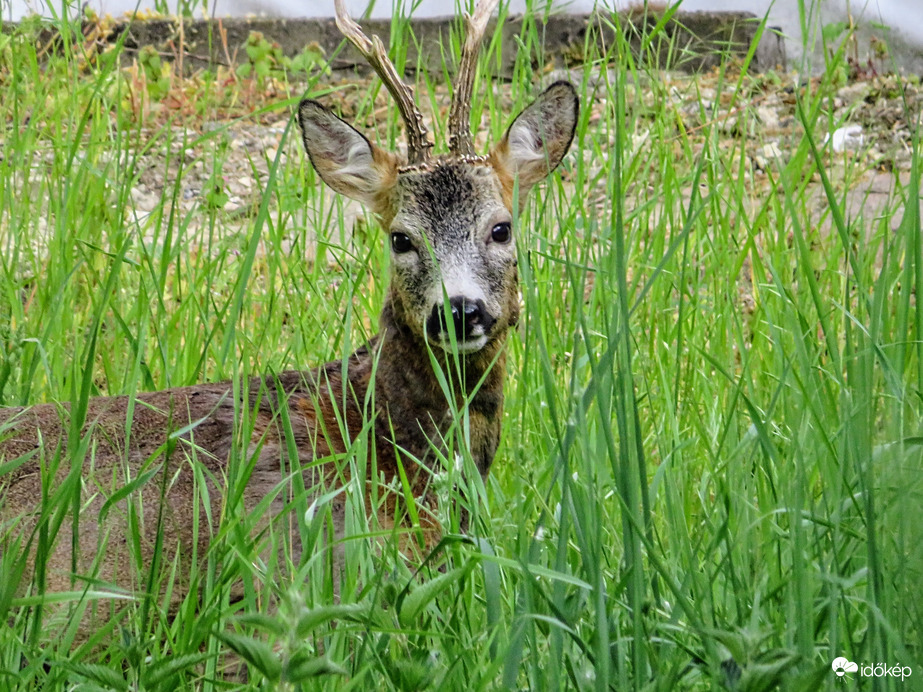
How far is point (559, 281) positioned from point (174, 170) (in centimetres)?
423

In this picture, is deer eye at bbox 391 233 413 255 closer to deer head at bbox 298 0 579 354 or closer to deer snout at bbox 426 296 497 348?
deer head at bbox 298 0 579 354

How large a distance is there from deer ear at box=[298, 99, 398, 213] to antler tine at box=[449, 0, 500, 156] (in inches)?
9.6

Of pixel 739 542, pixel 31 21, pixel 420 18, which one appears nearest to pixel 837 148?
pixel 420 18

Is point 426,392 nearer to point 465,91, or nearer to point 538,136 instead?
point 465,91

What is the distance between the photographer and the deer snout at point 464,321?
3.13 meters

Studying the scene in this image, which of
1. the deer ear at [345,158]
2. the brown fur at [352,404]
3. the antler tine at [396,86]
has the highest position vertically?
the antler tine at [396,86]

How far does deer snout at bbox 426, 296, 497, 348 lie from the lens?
3127 mm

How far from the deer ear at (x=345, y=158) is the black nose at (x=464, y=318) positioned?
691 mm

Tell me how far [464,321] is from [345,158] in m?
0.95

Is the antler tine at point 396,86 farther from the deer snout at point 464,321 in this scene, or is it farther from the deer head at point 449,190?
the deer snout at point 464,321

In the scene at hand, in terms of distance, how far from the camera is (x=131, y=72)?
27.3 feet

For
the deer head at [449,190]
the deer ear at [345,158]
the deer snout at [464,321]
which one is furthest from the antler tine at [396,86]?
the deer snout at [464,321]

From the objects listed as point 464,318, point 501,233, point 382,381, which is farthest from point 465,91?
point 382,381

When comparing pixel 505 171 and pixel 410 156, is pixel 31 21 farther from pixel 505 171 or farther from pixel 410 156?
pixel 505 171
